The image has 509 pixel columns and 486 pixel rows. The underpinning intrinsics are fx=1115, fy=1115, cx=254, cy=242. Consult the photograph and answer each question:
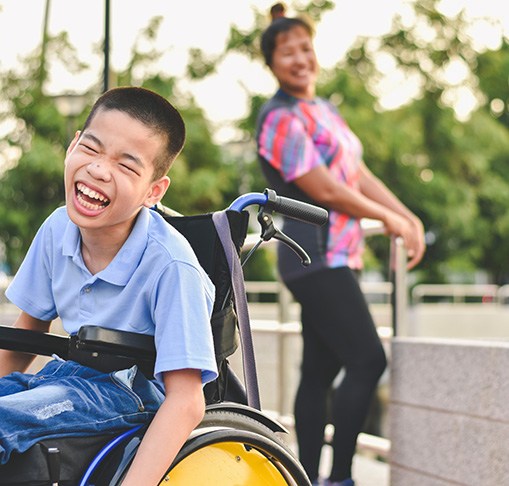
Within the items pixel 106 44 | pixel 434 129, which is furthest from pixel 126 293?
pixel 434 129

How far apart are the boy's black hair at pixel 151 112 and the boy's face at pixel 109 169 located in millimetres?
15

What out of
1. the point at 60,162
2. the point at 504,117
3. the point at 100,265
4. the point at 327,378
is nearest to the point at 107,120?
the point at 100,265

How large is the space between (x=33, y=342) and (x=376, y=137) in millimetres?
20873

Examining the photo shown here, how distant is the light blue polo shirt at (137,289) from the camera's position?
2.17 m

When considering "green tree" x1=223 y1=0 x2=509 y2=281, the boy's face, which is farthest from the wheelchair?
"green tree" x1=223 y1=0 x2=509 y2=281

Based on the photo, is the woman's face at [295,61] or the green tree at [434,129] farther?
the green tree at [434,129]

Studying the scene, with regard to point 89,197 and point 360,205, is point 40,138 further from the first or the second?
point 89,197

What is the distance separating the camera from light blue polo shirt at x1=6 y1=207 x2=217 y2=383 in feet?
7.13

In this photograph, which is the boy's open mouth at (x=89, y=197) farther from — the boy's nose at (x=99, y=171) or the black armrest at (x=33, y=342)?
the black armrest at (x=33, y=342)

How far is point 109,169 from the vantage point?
2240 mm

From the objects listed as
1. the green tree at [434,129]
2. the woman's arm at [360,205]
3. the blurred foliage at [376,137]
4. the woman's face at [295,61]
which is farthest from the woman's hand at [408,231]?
the green tree at [434,129]

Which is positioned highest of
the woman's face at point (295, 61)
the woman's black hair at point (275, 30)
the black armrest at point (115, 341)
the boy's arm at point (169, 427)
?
the woman's black hair at point (275, 30)

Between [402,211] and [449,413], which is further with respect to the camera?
[402,211]

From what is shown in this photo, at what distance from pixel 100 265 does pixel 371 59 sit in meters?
21.1
